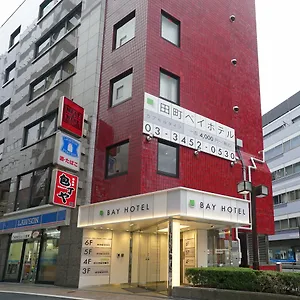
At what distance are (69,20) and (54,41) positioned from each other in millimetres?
1780

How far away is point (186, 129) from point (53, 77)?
9.87 meters

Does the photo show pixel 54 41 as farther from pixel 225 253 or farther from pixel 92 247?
pixel 225 253

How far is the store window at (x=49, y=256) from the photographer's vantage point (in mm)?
17844

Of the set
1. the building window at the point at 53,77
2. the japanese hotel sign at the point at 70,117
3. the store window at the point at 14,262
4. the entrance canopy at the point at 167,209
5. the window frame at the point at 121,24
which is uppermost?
the window frame at the point at 121,24

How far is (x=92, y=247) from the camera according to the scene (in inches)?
642

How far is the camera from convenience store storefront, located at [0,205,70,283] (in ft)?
59.1

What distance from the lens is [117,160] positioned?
1719 centimetres

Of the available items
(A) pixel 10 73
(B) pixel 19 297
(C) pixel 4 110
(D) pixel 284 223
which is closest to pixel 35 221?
(B) pixel 19 297

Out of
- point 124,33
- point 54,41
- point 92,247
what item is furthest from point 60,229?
point 54,41

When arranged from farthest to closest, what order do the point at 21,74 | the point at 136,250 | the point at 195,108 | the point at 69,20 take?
the point at 21,74, the point at 69,20, the point at 195,108, the point at 136,250

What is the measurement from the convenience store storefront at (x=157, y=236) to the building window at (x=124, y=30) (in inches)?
339

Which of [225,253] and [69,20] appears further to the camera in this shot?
[69,20]

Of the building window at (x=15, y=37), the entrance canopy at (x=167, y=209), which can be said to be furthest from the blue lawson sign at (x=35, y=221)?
the building window at (x=15, y=37)

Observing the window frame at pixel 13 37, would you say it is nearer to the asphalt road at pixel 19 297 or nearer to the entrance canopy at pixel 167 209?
the entrance canopy at pixel 167 209
